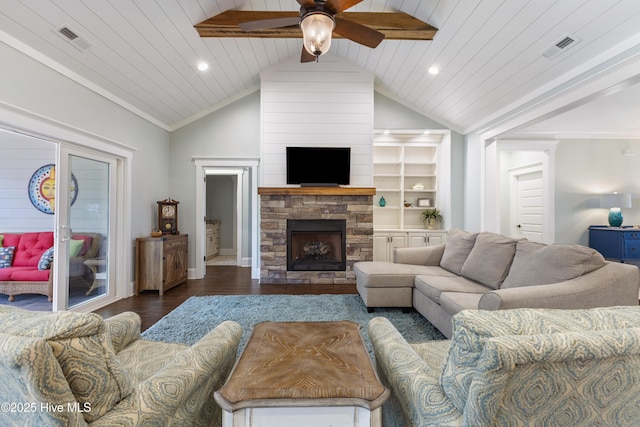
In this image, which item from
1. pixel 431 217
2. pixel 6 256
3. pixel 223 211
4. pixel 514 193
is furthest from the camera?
pixel 223 211

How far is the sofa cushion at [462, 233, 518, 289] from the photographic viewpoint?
262 centimetres

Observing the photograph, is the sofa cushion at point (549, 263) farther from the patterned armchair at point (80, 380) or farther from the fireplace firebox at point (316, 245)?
the fireplace firebox at point (316, 245)

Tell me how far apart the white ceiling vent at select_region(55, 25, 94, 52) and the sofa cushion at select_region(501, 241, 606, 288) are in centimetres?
441

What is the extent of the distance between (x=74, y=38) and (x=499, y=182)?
596 cm

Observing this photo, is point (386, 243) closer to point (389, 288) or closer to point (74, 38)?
point (389, 288)

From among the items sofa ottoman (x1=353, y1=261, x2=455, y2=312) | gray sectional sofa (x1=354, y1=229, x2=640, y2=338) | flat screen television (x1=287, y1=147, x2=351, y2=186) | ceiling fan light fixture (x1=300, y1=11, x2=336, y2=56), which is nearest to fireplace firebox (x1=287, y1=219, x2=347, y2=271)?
flat screen television (x1=287, y1=147, x2=351, y2=186)

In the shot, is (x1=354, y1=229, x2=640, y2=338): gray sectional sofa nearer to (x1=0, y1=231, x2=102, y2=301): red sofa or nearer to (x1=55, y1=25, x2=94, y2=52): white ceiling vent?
(x1=0, y1=231, x2=102, y2=301): red sofa

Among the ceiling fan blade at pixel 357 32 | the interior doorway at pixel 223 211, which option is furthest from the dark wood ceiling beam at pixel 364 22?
the interior doorway at pixel 223 211

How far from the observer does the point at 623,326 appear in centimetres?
88

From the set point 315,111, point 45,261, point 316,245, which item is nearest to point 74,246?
point 45,261

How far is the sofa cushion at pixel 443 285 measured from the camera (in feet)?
8.59

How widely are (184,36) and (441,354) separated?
397 cm

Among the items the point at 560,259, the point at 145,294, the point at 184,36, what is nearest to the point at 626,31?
the point at 560,259

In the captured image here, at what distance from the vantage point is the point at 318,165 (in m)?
4.77
